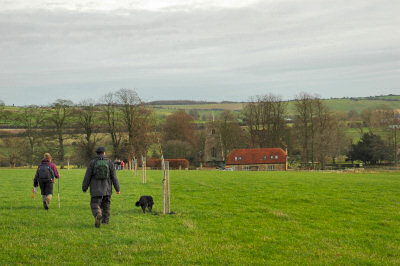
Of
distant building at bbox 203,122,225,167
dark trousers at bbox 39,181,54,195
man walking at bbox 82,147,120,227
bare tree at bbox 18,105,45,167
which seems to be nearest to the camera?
man walking at bbox 82,147,120,227

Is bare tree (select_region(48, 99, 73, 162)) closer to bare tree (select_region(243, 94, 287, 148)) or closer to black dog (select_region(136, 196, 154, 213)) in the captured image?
bare tree (select_region(243, 94, 287, 148))

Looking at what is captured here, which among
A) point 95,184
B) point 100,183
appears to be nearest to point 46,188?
point 95,184

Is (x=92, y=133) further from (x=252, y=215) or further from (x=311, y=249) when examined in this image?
(x=311, y=249)

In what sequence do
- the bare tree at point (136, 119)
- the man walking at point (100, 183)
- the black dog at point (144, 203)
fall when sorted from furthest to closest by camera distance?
the bare tree at point (136, 119) < the black dog at point (144, 203) < the man walking at point (100, 183)

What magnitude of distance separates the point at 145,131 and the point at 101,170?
53.6 metres

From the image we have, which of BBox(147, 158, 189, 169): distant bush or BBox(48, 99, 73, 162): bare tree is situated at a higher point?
BBox(48, 99, 73, 162): bare tree

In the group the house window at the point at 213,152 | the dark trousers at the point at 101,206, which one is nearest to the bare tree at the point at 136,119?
the house window at the point at 213,152

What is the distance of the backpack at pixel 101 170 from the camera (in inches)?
508

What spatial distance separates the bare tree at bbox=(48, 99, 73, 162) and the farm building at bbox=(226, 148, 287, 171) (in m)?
30.6

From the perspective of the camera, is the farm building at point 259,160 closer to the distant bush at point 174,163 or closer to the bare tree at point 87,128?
the distant bush at point 174,163

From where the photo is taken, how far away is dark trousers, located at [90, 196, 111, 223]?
12703 mm

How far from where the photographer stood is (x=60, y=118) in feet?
236

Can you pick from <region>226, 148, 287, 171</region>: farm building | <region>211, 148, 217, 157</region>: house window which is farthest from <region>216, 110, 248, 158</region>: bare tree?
<region>226, 148, 287, 171</region>: farm building

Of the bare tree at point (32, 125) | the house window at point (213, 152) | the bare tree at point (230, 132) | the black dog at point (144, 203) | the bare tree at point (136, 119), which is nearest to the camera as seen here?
the black dog at point (144, 203)
